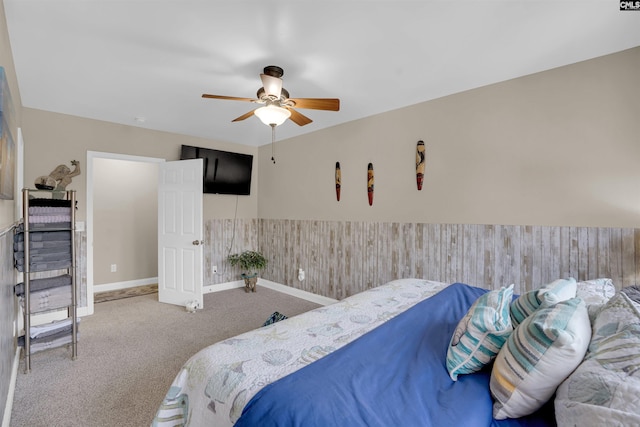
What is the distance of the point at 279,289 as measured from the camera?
472cm

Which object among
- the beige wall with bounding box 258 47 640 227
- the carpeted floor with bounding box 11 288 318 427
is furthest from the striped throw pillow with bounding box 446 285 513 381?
the carpeted floor with bounding box 11 288 318 427

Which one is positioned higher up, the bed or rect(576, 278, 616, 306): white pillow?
rect(576, 278, 616, 306): white pillow

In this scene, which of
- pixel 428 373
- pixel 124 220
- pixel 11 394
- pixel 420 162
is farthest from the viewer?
pixel 124 220

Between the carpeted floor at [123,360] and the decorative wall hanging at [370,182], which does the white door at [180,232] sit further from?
the decorative wall hanging at [370,182]

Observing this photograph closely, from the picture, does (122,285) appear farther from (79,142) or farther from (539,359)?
(539,359)

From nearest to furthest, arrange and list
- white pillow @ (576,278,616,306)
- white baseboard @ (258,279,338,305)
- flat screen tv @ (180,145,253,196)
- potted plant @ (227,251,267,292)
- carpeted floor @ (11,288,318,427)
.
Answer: white pillow @ (576,278,616,306), carpeted floor @ (11,288,318,427), white baseboard @ (258,279,338,305), flat screen tv @ (180,145,253,196), potted plant @ (227,251,267,292)

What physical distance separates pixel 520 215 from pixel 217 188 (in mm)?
4032

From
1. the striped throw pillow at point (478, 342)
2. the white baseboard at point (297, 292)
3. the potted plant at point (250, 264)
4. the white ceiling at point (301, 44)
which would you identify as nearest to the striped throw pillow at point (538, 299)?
the striped throw pillow at point (478, 342)

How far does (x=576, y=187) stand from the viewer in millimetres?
2301

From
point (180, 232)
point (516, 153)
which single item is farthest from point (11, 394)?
point (516, 153)

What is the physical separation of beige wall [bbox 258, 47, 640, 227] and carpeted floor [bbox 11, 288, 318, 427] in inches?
78.4

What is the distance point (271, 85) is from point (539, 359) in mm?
2231

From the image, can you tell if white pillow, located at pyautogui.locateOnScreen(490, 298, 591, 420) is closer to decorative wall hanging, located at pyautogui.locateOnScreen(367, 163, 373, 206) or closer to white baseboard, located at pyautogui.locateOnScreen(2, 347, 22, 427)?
white baseboard, located at pyautogui.locateOnScreen(2, 347, 22, 427)

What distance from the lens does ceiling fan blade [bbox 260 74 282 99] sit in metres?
2.20
